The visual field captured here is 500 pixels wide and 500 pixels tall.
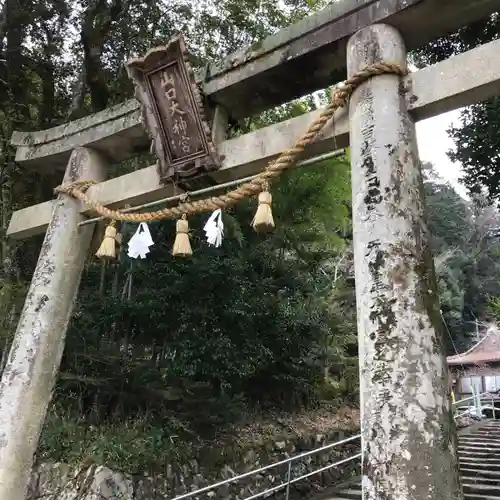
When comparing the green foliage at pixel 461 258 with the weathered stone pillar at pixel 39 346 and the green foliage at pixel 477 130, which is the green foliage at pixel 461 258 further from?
the weathered stone pillar at pixel 39 346

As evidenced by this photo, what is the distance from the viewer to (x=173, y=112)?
11.8ft

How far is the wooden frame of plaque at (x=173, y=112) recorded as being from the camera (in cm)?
345

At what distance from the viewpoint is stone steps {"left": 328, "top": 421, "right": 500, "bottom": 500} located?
516 cm

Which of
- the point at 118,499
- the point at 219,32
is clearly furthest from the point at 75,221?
the point at 219,32

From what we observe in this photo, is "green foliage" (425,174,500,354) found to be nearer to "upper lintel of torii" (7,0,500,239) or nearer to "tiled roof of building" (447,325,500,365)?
"tiled roof of building" (447,325,500,365)

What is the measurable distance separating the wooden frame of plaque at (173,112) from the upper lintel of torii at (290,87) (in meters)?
0.17

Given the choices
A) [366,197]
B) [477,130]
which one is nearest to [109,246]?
[366,197]

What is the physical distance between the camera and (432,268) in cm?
240

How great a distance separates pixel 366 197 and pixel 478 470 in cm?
516

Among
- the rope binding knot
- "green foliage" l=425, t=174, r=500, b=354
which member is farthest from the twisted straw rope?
"green foliage" l=425, t=174, r=500, b=354

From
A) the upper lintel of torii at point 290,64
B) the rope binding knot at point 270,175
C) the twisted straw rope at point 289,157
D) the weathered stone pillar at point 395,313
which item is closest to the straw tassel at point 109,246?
the twisted straw rope at point 289,157

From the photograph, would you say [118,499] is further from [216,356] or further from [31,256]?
[31,256]

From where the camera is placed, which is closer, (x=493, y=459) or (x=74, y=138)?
(x=74, y=138)

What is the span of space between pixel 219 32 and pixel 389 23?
18.2ft
